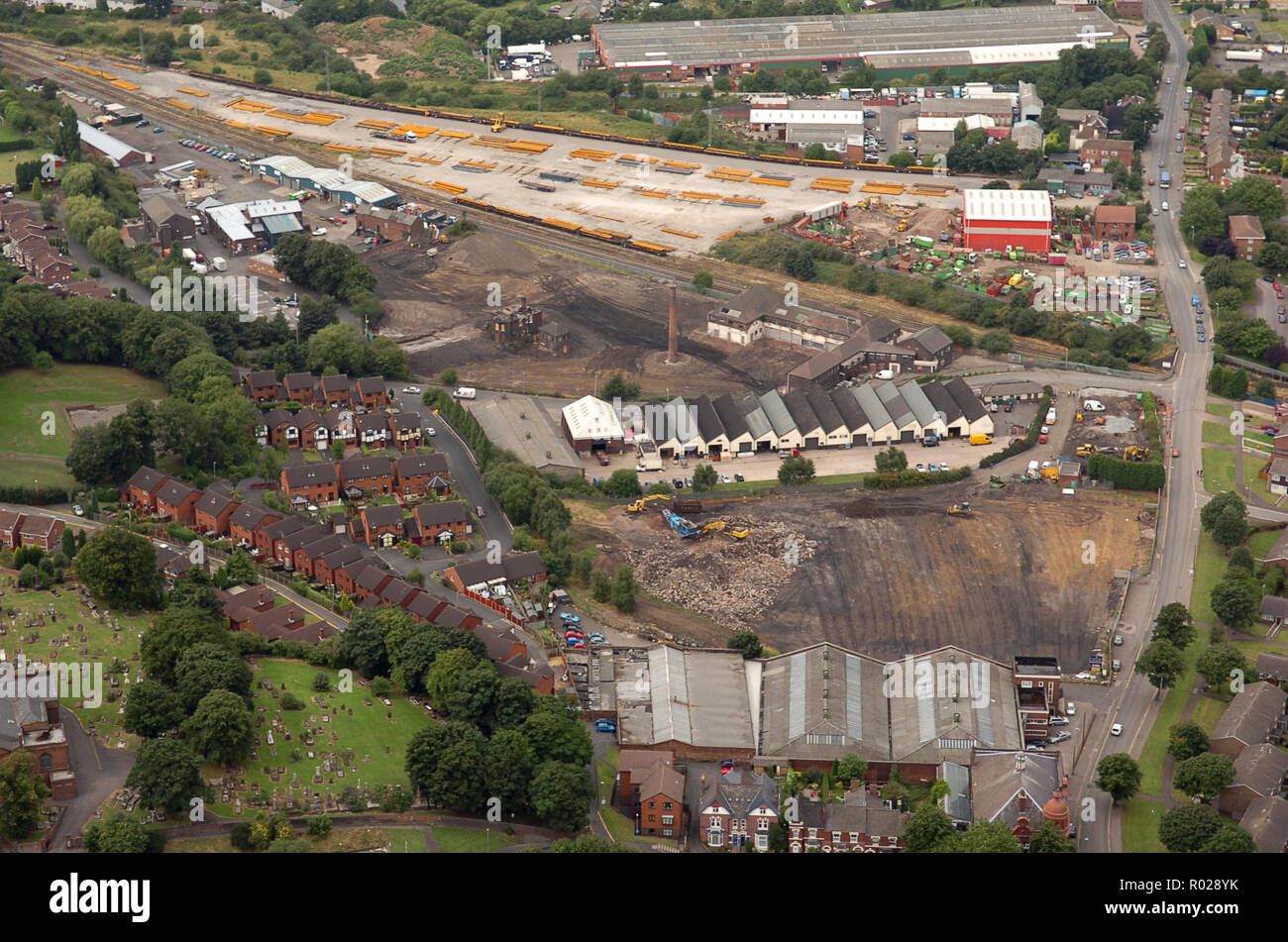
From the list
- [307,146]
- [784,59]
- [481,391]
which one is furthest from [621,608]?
[784,59]

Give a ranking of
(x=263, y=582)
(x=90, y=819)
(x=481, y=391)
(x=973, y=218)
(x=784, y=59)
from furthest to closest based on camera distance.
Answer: (x=784, y=59)
(x=973, y=218)
(x=481, y=391)
(x=263, y=582)
(x=90, y=819)

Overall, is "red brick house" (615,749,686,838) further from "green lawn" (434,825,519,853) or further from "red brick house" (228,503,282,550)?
"red brick house" (228,503,282,550)

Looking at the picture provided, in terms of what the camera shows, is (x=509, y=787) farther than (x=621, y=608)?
No

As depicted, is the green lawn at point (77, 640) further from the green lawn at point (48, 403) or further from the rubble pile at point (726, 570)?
the rubble pile at point (726, 570)

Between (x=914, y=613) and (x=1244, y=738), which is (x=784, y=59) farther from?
(x=1244, y=738)
